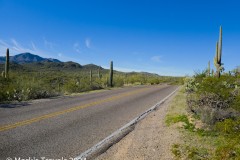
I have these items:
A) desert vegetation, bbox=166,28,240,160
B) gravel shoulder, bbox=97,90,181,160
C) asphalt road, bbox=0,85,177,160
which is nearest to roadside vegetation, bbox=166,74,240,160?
desert vegetation, bbox=166,28,240,160

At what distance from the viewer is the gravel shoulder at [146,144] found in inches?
236

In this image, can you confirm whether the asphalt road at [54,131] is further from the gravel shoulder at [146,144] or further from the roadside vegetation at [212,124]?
the roadside vegetation at [212,124]

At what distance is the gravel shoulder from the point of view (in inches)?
236

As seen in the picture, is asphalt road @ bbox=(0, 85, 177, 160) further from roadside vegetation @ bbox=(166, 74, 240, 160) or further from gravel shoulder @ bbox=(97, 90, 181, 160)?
roadside vegetation @ bbox=(166, 74, 240, 160)

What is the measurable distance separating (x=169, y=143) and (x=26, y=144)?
147 inches

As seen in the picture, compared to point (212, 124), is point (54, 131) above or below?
below

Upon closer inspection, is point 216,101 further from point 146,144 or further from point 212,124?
point 146,144

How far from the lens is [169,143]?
6914mm

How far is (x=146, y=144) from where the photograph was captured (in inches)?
271

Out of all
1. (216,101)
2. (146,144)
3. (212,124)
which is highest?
(216,101)

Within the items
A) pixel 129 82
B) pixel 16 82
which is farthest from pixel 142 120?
pixel 129 82

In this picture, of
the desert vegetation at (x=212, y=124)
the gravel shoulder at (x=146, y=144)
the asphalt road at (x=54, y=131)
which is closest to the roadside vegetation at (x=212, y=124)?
the desert vegetation at (x=212, y=124)

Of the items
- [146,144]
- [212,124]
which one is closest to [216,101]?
[212,124]

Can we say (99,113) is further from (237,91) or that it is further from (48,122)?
(237,91)
